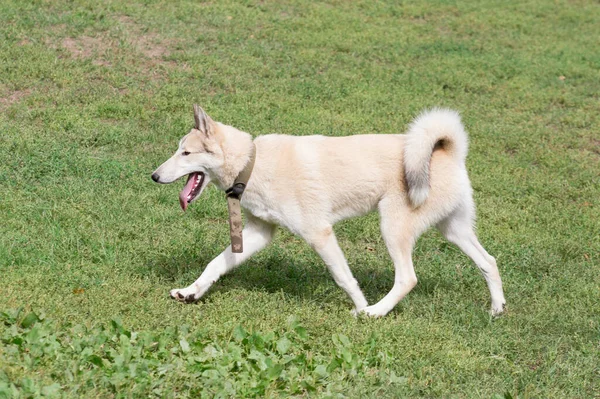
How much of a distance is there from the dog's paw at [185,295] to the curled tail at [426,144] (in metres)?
1.72

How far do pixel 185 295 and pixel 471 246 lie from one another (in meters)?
2.25

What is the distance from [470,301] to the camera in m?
6.58

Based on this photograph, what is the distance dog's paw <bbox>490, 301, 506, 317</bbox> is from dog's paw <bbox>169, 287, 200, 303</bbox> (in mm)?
2298

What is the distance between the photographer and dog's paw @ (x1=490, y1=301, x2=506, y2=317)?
254 inches

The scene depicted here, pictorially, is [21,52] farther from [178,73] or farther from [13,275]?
[13,275]

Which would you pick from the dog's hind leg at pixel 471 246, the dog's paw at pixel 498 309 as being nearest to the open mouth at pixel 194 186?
the dog's hind leg at pixel 471 246

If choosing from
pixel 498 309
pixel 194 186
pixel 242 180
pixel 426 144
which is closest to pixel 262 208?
pixel 242 180

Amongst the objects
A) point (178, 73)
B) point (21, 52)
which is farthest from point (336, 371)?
point (21, 52)

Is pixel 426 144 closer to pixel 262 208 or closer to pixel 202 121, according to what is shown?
pixel 262 208

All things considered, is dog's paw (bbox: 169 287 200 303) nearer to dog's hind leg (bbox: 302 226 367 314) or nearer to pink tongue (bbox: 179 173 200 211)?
pink tongue (bbox: 179 173 200 211)

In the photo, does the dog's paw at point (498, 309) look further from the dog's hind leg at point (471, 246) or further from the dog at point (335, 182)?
the dog at point (335, 182)

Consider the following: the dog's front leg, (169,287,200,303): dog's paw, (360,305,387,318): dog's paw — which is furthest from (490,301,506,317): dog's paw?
(169,287,200,303): dog's paw

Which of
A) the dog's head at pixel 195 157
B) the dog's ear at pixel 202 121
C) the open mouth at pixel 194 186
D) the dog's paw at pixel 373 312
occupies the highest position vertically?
the dog's ear at pixel 202 121

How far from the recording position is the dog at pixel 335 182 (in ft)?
19.5
